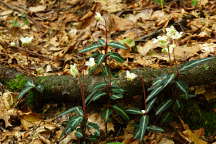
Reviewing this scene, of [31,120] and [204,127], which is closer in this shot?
[204,127]

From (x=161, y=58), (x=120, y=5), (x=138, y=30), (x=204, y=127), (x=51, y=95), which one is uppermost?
(x=120, y=5)

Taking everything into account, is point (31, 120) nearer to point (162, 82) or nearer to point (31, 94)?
point (31, 94)

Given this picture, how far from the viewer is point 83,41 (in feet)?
12.9

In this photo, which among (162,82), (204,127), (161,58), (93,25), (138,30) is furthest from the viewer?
(93,25)

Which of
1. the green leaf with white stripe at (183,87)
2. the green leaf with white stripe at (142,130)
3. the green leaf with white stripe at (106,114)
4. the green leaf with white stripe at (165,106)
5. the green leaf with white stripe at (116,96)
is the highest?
the green leaf with white stripe at (183,87)

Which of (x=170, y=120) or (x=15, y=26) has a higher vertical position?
(x=15, y=26)

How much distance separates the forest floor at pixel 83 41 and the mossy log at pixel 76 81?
0.11m

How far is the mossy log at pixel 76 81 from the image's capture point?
2576mm

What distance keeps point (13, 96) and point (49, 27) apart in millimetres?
1882

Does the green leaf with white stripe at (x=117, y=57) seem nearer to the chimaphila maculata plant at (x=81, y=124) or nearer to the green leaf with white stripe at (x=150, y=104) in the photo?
the chimaphila maculata plant at (x=81, y=124)

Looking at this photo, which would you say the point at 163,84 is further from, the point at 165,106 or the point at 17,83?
the point at 17,83

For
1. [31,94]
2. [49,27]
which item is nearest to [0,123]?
[31,94]

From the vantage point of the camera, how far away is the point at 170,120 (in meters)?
2.60

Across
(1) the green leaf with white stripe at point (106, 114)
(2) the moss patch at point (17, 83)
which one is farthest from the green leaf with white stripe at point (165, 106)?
(2) the moss patch at point (17, 83)
